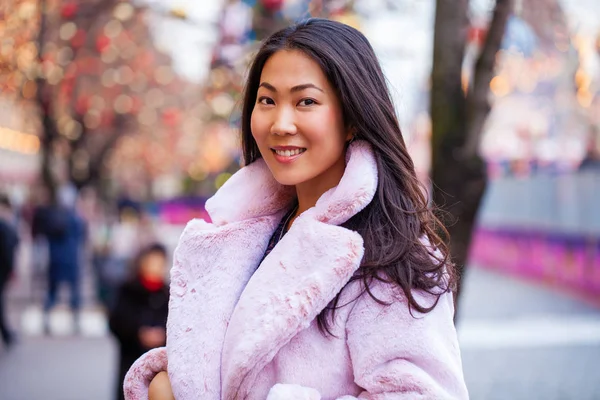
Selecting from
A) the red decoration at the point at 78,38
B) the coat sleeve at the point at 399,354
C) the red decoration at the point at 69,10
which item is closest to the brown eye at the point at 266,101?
the coat sleeve at the point at 399,354

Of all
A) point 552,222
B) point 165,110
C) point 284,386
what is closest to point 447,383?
point 284,386

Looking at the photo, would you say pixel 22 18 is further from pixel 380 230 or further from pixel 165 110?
pixel 165 110

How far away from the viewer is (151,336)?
485 cm

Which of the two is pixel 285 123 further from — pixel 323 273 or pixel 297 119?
pixel 323 273

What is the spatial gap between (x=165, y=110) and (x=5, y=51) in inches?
827

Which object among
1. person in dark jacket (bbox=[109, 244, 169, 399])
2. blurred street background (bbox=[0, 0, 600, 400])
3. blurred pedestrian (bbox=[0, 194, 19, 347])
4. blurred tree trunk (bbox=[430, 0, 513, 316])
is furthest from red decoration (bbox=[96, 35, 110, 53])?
blurred tree trunk (bbox=[430, 0, 513, 316])

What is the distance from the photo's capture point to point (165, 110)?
27.0 meters

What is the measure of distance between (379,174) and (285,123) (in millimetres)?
285

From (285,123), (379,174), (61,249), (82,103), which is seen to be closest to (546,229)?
(61,249)

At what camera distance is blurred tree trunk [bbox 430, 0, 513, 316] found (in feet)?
13.4

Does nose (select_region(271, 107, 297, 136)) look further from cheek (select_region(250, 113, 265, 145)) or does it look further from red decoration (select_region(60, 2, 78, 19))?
red decoration (select_region(60, 2, 78, 19))

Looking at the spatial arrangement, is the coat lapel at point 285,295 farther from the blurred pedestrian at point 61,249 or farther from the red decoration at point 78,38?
→ the red decoration at point 78,38

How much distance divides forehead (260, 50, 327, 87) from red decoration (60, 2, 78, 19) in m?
6.18

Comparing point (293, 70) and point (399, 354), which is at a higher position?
point (293, 70)
